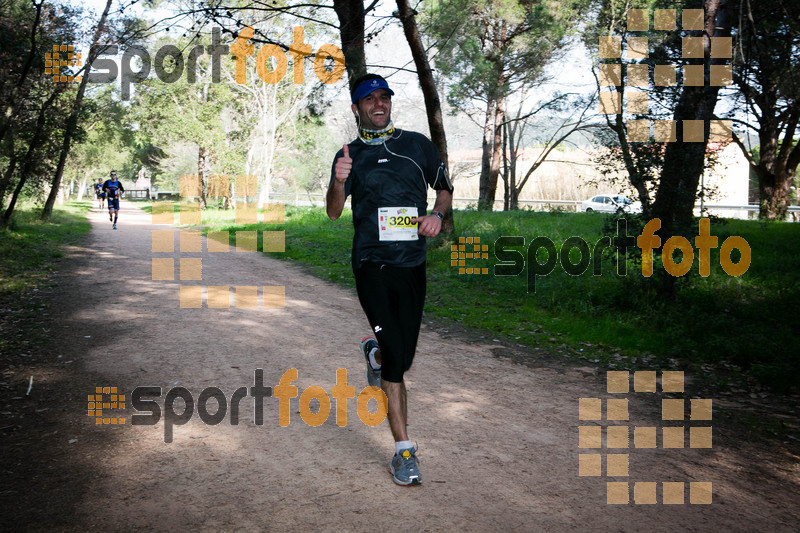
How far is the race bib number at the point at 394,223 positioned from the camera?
378 cm

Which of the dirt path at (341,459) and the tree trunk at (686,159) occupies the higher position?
the tree trunk at (686,159)

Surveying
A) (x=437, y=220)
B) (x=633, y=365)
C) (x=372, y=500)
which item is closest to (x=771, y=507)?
(x=372, y=500)

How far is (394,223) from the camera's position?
3.78 m

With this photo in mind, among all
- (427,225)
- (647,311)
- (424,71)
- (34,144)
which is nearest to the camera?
(427,225)

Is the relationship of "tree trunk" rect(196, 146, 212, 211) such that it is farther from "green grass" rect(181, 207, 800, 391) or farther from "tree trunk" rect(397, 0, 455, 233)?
"green grass" rect(181, 207, 800, 391)

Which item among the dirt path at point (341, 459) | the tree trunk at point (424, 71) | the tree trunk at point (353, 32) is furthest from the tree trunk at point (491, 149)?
the dirt path at point (341, 459)

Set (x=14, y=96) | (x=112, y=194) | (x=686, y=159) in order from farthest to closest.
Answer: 1. (x=112, y=194)
2. (x=14, y=96)
3. (x=686, y=159)

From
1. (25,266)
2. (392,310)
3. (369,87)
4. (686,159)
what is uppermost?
(686,159)

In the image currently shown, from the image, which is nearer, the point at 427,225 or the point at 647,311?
the point at 427,225

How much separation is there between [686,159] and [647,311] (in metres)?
2.26

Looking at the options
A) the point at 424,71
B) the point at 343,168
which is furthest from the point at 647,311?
the point at 424,71

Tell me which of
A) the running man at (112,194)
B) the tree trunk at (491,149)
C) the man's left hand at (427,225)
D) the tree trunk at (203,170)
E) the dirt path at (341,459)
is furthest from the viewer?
the tree trunk at (203,170)

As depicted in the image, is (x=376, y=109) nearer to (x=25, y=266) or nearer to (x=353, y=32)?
A: (x=353, y=32)

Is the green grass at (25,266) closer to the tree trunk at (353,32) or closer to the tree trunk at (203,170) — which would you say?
the tree trunk at (353,32)
